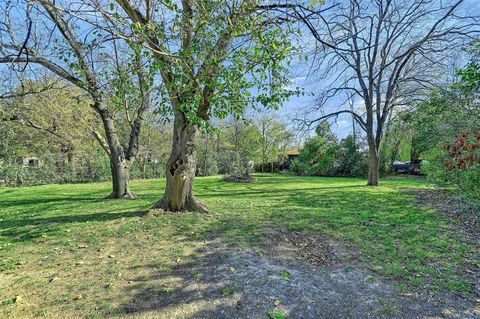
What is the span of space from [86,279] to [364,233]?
454cm

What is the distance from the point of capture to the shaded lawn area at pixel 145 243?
2938mm

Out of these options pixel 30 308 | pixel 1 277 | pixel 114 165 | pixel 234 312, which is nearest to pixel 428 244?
pixel 234 312

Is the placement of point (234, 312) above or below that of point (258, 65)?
below

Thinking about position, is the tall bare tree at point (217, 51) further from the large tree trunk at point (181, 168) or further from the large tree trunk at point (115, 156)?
the large tree trunk at point (115, 156)

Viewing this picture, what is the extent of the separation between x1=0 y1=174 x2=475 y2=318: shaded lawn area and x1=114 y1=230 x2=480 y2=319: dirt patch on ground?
23cm

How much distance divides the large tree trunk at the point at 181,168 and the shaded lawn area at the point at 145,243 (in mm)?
439

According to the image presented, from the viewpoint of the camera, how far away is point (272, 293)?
2.95 metres

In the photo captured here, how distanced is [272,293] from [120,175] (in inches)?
292

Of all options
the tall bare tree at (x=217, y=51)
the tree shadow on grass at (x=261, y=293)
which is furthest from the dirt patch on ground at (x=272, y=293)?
the tall bare tree at (x=217, y=51)

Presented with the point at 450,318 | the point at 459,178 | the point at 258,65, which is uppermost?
the point at 258,65

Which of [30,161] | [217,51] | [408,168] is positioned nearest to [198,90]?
[217,51]

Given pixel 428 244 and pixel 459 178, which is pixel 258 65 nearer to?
pixel 428 244

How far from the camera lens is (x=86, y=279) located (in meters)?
3.21

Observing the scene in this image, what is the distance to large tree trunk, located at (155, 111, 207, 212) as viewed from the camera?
6.22m
